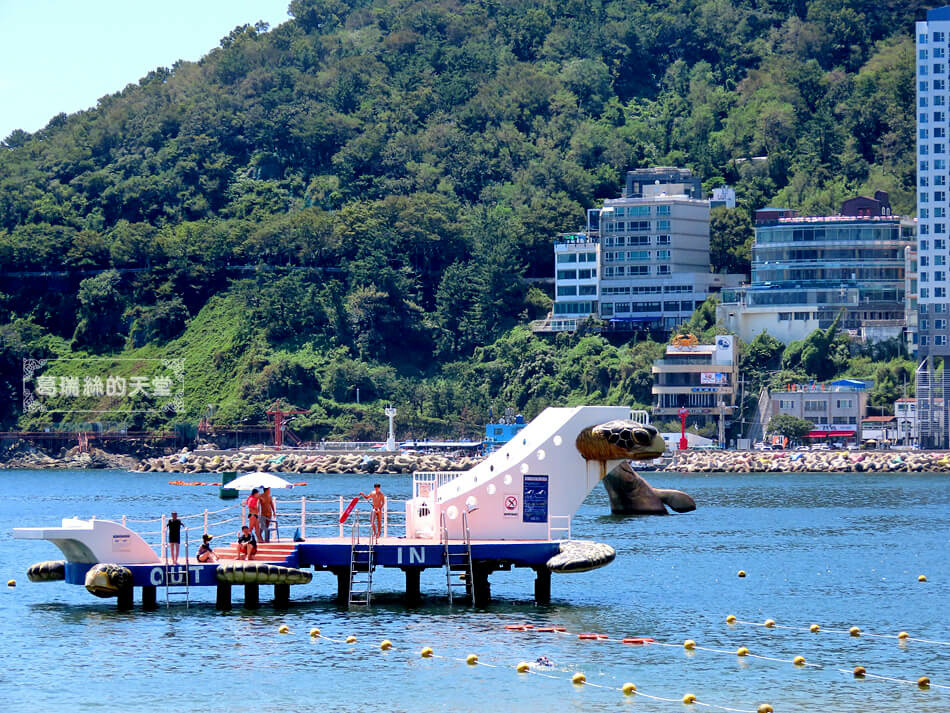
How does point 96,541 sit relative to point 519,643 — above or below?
above

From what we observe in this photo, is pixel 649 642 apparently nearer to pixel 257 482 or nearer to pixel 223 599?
pixel 223 599

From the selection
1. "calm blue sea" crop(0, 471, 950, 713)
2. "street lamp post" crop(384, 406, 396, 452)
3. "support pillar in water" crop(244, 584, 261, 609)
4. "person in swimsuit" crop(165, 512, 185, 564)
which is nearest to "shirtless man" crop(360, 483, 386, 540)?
"calm blue sea" crop(0, 471, 950, 713)

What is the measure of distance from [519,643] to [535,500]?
6575 mm

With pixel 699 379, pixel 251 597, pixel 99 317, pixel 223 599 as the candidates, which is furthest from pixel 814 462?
pixel 223 599

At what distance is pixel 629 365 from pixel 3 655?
438 feet

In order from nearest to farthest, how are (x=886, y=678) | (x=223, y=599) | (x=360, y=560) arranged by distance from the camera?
(x=886, y=678) < (x=360, y=560) < (x=223, y=599)

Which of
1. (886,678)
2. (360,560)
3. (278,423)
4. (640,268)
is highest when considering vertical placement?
(640,268)

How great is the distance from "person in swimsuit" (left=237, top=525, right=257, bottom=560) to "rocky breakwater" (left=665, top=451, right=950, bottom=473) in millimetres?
110764

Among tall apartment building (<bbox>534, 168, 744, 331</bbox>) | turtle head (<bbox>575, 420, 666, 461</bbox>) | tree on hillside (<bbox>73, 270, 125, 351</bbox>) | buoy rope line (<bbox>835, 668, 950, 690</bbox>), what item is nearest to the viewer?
buoy rope line (<bbox>835, 668, 950, 690</bbox>)

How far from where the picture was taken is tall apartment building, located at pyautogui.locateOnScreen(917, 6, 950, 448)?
169m

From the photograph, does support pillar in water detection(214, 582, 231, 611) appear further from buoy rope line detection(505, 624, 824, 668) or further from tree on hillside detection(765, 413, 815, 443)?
tree on hillside detection(765, 413, 815, 443)

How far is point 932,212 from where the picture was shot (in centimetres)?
17512

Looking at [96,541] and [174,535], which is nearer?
[96,541]

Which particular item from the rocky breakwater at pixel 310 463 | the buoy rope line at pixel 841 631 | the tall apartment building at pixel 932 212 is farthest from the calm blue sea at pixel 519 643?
the tall apartment building at pixel 932 212
